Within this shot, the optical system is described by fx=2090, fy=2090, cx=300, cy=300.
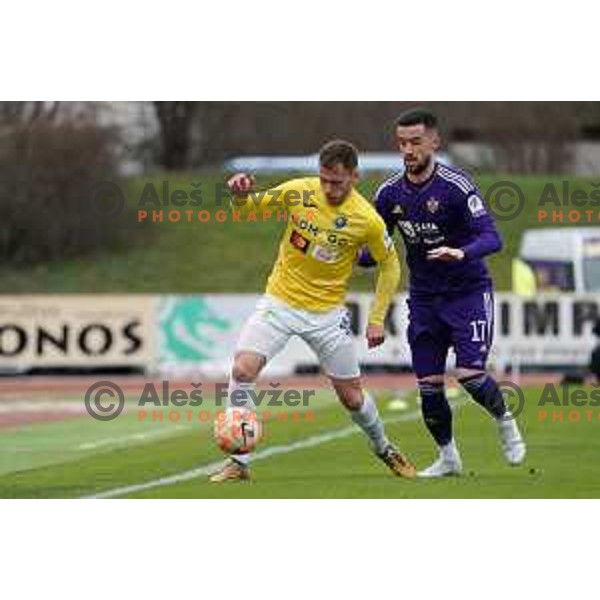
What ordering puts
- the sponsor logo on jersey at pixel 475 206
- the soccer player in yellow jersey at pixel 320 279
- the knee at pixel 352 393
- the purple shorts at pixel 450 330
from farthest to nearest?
the purple shorts at pixel 450 330, the knee at pixel 352 393, the sponsor logo on jersey at pixel 475 206, the soccer player in yellow jersey at pixel 320 279

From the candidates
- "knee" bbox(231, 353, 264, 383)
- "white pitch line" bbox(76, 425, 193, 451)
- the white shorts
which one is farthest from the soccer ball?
"white pitch line" bbox(76, 425, 193, 451)

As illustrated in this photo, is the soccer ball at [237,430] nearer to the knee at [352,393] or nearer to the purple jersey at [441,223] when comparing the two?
the knee at [352,393]

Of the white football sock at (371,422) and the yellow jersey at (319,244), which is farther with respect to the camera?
the white football sock at (371,422)

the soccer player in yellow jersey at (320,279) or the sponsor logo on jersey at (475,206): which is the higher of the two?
the sponsor logo on jersey at (475,206)

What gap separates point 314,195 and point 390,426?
27.7 feet

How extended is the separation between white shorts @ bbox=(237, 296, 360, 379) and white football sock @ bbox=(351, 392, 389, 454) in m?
0.24

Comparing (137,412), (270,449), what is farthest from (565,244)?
(270,449)

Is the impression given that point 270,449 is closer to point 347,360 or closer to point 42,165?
point 347,360

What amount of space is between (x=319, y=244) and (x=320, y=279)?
0.29m

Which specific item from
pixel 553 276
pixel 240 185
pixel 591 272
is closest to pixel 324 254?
pixel 240 185

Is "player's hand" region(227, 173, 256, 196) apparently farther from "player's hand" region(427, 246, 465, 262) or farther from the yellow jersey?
"player's hand" region(427, 246, 465, 262)

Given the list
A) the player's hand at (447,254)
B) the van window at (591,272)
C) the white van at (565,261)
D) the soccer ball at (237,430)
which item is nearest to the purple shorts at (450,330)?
the player's hand at (447,254)

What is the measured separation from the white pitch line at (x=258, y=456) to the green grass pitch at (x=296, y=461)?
0.02 m

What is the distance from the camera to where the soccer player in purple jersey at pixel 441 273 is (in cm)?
1392
